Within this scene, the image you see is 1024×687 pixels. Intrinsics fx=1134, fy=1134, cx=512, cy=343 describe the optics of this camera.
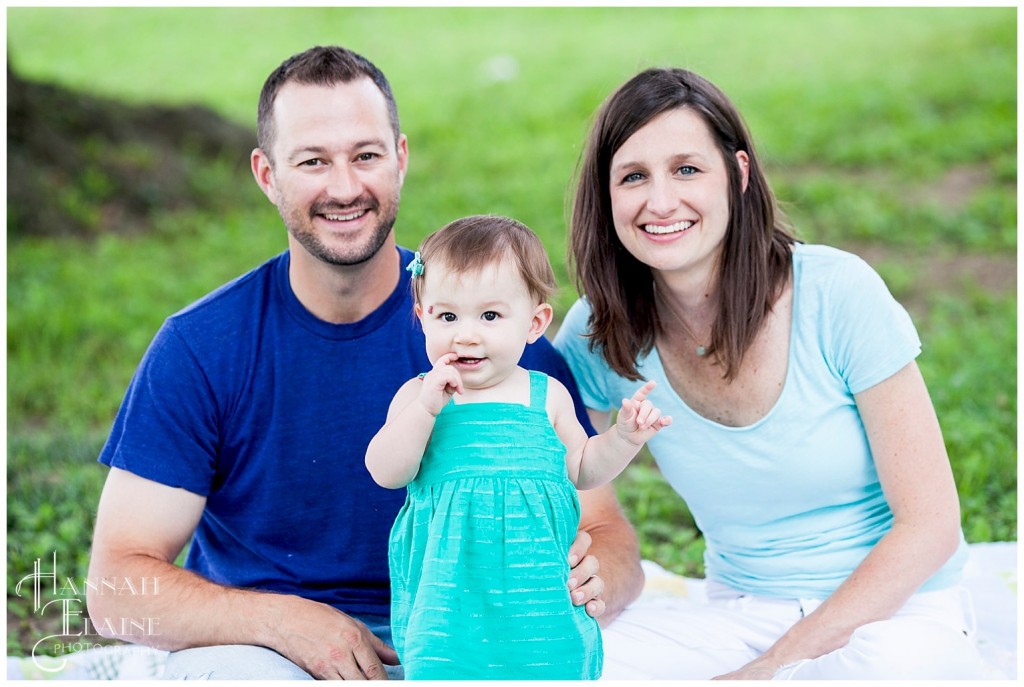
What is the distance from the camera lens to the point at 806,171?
9453mm

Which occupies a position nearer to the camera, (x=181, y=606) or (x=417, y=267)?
(x=417, y=267)

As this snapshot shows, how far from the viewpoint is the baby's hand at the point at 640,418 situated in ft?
7.71

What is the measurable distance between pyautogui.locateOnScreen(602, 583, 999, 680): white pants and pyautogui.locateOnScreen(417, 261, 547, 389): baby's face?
3.38 feet

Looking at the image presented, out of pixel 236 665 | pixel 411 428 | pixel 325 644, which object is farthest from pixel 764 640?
pixel 236 665

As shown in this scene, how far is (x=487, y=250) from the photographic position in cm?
236

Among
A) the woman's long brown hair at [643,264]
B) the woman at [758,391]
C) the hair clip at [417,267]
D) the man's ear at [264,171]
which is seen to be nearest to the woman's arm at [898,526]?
the woman at [758,391]

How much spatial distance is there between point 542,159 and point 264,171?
21.8 feet

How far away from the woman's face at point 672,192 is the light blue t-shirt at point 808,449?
1.08 feet

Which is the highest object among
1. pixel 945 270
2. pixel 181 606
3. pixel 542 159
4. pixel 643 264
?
pixel 542 159

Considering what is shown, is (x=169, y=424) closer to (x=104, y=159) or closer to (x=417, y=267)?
(x=417, y=267)

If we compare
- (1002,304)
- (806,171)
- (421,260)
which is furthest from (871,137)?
(421,260)

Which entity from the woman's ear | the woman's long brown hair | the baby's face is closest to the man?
the woman's long brown hair

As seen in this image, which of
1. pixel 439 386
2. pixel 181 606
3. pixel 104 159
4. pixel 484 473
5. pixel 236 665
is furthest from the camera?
pixel 104 159

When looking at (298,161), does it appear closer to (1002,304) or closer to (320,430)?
(320,430)
